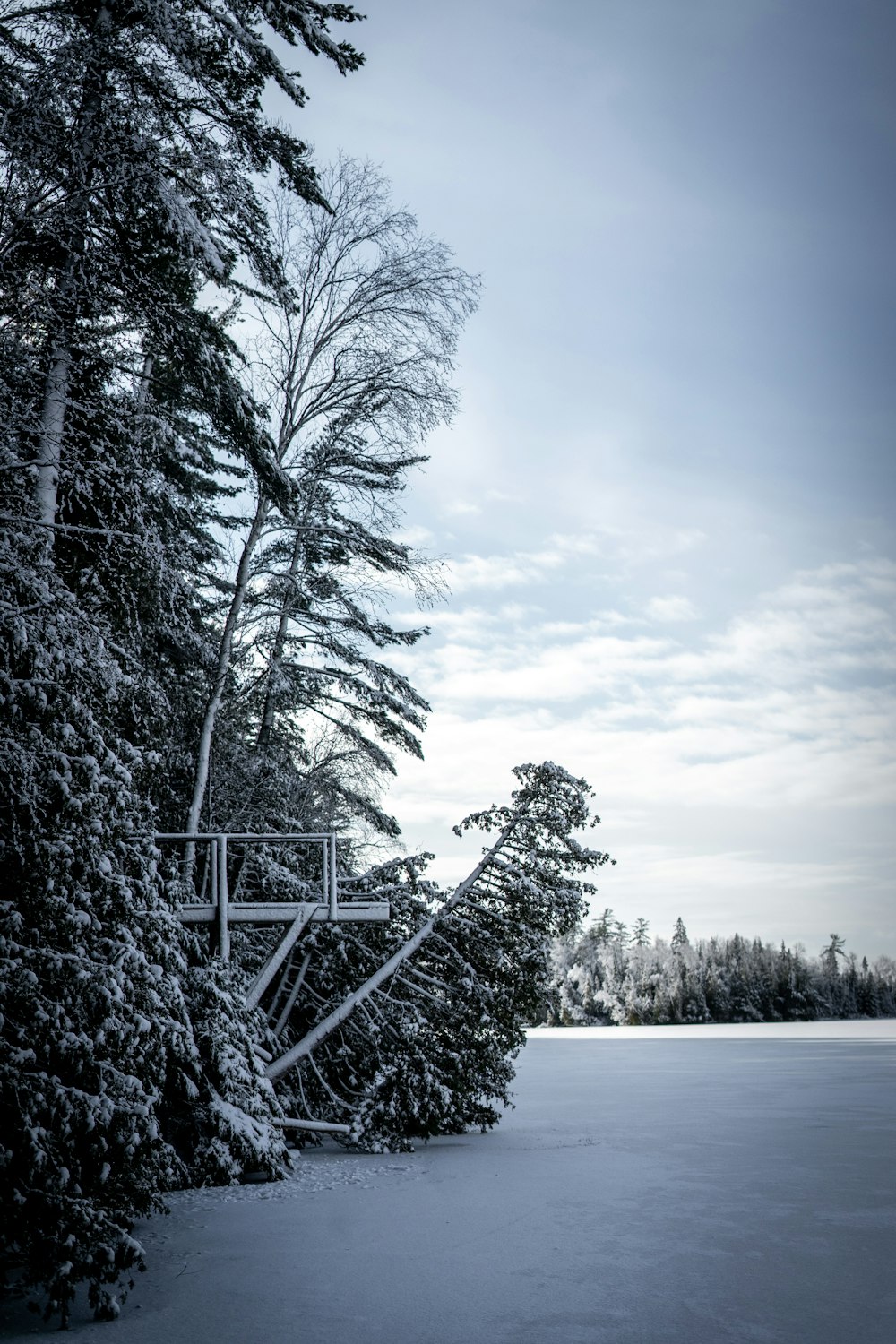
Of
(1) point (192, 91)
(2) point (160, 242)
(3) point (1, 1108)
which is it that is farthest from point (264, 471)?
(3) point (1, 1108)

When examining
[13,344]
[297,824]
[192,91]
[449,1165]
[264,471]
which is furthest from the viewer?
[297,824]

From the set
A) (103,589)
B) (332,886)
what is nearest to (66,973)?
(103,589)

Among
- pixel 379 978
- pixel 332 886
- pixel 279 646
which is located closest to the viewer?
pixel 332 886

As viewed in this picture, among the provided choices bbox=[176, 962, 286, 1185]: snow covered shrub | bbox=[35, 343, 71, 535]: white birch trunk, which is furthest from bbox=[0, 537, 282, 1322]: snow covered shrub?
bbox=[176, 962, 286, 1185]: snow covered shrub

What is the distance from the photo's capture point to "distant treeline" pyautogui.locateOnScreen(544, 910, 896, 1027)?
69.0 metres

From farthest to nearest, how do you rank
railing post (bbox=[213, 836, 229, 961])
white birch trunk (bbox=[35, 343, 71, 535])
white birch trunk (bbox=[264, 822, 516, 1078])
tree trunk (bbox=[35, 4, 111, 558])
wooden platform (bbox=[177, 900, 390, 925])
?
white birch trunk (bbox=[264, 822, 516, 1078]) → wooden platform (bbox=[177, 900, 390, 925]) → railing post (bbox=[213, 836, 229, 961]) → white birch trunk (bbox=[35, 343, 71, 535]) → tree trunk (bbox=[35, 4, 111, 558])

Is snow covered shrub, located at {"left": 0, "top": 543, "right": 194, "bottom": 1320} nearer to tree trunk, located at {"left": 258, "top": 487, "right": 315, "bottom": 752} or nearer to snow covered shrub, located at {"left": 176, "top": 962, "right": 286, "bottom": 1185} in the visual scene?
snow covered shrub, located at {"left": 176, "top": 962, "right": 286, "bottom": 1185}

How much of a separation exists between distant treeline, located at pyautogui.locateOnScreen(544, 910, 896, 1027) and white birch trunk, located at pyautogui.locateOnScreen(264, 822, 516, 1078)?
183 ft

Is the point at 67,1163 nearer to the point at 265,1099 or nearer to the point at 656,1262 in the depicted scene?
the point at 656,1262

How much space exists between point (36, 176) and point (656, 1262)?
7480 mm

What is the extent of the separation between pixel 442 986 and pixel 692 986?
64229mm

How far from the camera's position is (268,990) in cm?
1141

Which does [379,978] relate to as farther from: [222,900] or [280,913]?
[222,900]

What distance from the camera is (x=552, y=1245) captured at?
5.93 m
